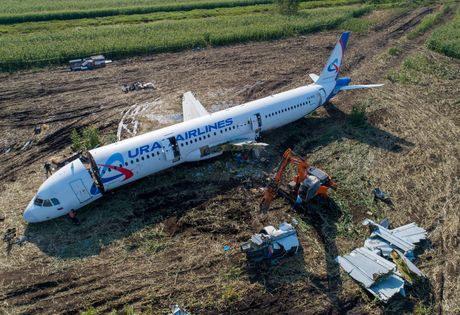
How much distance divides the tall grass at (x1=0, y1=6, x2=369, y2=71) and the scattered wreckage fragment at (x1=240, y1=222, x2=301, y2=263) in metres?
45.4

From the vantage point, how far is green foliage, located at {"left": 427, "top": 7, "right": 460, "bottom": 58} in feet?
196

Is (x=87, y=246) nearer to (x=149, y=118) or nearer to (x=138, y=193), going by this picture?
(x=138, y=193)

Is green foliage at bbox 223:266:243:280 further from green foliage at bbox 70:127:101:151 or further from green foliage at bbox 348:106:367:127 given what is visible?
green foliage at bbox 348:106:367:127

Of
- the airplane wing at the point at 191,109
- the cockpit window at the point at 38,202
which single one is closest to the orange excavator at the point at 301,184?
the airplane wing at the point at 191,109

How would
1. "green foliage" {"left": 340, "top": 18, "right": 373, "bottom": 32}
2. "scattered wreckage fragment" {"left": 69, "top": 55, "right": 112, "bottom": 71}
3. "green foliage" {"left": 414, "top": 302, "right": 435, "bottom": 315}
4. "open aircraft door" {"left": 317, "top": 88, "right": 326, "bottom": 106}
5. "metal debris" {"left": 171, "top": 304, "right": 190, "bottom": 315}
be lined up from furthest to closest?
"green foliage" {"left": 340, "top": 18, "right": 373, "bottom": 32}, "scattered wreckage fragment" {"left": 69, "top": 55, "right": 112, "bottom": 71}, "open aircraft door" {"left": 317, "top": 88, "right": 326, "bottom": 106}, "green foliage" {"left": 414, "top": 302, "right": 435, "bottom": 315}, "metal debris" {"left": 171, "top": 304, "right": 190, "bottom": 315}

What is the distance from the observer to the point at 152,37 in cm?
6619

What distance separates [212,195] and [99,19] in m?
74.1

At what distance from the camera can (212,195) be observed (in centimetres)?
3133

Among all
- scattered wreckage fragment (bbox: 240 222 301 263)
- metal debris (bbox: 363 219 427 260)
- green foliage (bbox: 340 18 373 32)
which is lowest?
metal debris (bbox: 363 219 427 260)

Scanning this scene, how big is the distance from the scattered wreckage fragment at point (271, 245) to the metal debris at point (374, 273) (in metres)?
3.50

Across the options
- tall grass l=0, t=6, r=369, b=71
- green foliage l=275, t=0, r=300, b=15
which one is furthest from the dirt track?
green foliage l=275, t=0, r=300, b=15

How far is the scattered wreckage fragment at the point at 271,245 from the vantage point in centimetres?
2517

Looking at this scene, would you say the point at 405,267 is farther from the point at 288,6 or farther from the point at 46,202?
the point at 288,6

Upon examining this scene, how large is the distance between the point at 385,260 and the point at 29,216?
26.1 m
